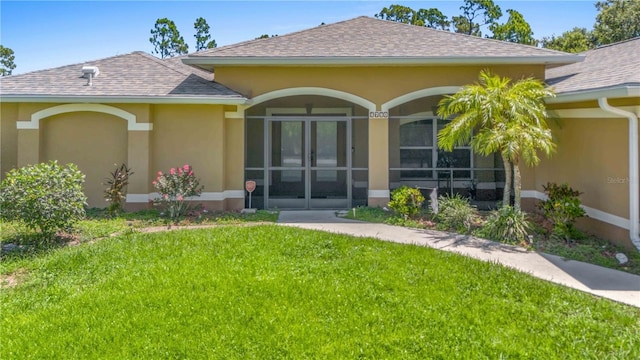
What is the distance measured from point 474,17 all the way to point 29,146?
38.9 m

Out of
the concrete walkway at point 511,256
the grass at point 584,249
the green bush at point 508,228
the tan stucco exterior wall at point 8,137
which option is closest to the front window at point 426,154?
the grass at point 584,249

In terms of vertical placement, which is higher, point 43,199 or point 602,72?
point 602,72

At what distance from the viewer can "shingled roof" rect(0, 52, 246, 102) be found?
10.9 m

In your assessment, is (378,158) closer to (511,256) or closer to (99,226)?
(511,256)

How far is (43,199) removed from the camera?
25.2 ft

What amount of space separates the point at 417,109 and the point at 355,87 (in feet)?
9.64

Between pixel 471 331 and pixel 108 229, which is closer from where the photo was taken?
pixel 471 331

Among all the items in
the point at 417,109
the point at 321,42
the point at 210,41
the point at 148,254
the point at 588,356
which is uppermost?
the point at 210,41

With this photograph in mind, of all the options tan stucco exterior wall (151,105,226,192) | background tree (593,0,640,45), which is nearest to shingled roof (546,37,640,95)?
tan stucco exterior wall (151,105,226,192)

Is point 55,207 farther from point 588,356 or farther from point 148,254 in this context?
point 588,356

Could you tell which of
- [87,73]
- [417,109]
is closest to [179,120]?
[87,73]

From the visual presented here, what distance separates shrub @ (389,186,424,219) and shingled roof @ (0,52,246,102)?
4.74 m

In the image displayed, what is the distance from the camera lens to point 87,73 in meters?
11.9

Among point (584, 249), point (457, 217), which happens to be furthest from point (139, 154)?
point (584, 249)
